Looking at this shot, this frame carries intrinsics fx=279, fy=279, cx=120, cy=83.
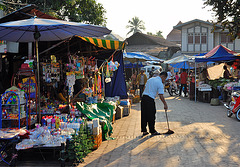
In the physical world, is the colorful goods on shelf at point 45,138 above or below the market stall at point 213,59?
below

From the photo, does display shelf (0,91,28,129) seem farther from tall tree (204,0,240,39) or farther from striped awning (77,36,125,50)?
tall tree (204,0,240,39)

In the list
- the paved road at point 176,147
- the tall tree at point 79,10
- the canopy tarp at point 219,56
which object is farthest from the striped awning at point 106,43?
the tall tree at point 79,10

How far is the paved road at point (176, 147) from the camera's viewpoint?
18.2 feet

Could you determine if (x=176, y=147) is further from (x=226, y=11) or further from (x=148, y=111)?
(x=226, y=11)

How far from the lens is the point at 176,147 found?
6.54 meters

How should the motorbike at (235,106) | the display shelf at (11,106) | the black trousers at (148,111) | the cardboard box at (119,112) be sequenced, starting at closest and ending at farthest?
the display shelf at (11,106), the black trousers at (148,111), the motorbike at (235,106), the cardboard box at (119,112)

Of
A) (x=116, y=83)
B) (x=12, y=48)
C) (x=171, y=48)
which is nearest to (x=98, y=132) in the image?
(x=12, y=48)

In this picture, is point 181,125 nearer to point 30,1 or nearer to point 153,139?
point 153,139

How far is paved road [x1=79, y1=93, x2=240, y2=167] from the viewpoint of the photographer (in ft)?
18.2

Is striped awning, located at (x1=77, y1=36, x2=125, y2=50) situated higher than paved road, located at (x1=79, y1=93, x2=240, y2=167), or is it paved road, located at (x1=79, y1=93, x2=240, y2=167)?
striped awning, located at (x1=77, y1=36, x2=125, y2=50)

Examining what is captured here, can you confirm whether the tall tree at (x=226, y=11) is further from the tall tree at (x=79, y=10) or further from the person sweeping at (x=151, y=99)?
the tall tree at (x=79, y=10)

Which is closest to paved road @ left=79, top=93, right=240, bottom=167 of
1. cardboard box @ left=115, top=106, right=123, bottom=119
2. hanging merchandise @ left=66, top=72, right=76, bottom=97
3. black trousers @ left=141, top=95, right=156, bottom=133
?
black trousers @ left=141, top=95, right=156, bottom=133

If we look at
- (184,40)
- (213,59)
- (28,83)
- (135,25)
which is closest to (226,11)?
(213,59)

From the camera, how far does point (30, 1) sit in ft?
72.2
